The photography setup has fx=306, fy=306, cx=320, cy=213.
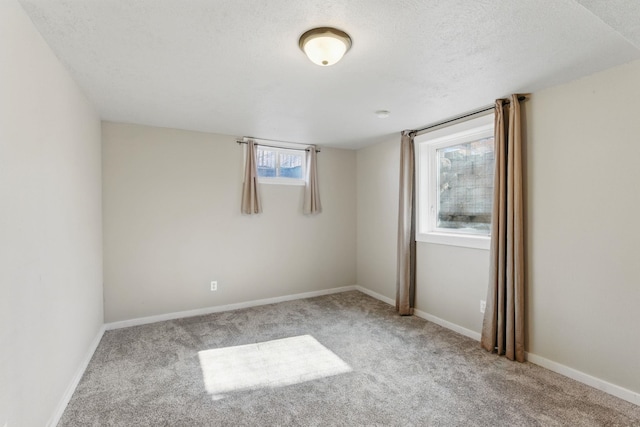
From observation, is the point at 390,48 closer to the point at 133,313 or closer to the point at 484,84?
the point at 484,84

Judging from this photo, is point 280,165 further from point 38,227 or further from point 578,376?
point 578,376

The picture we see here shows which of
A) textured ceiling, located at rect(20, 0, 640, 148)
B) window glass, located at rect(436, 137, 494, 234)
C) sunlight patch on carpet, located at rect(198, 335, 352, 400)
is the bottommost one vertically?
sunlight patch on carpet, located at rect(198, 335, 352, 400)

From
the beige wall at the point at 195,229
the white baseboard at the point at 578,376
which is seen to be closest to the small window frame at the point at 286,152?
the beige wall at the point at 195,229

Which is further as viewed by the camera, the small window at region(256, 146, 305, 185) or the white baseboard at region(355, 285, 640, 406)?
the small window at region(256, 146, 305, 185)

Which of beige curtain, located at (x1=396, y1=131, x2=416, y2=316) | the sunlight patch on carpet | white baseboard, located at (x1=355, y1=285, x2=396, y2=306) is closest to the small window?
beige curtain, located at (x1=396, y1=131, x2=416, y2=316)

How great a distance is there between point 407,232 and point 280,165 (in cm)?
200

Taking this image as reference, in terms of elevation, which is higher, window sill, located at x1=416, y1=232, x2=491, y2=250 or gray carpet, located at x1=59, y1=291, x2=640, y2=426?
window sill, located at x1=416, y1=232, x2=491, y2=250

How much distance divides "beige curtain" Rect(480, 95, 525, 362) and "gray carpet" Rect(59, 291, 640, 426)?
8.3 inches

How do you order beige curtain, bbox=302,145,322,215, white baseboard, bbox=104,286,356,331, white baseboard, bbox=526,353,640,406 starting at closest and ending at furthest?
white baseboard, bbox=526,353,640,406 → white baseboard, bbox=104,286,356,331 → beige curtain, bbox=302,145,322,215

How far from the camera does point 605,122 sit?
7.16 feet

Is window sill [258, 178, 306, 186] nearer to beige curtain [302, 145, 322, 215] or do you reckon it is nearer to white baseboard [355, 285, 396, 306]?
beige curtain [302, 145, 322, 215]

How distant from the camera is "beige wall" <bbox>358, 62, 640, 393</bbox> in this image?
208cm

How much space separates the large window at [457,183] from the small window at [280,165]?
1728 millimetres

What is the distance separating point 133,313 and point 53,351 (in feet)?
5.68
